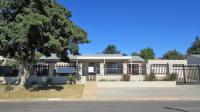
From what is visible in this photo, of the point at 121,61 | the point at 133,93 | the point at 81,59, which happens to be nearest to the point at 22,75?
the point at 133,93

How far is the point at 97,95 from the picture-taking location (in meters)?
25.0

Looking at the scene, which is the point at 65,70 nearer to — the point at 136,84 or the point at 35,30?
the point at 136,84

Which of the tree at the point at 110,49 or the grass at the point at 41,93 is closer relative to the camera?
the grass at the point at 41,93

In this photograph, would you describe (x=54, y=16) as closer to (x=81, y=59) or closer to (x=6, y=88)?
(x=6, y=88)

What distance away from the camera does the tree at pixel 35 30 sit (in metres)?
23.6

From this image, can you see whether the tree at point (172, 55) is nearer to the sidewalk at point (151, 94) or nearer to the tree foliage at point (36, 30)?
the sidewalk at point (151, 94)

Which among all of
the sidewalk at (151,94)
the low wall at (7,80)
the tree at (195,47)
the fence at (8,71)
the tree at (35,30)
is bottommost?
the sidewalk at (151,94)

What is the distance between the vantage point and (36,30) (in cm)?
→ 2359

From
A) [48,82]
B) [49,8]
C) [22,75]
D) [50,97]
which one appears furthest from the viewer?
[48,82]

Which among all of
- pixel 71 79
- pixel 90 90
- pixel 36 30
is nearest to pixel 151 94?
pixel 90 90

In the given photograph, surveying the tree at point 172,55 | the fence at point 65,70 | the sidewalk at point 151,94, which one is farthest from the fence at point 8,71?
the tree at point 172,55

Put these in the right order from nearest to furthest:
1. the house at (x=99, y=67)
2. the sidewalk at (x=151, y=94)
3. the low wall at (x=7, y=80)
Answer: the sidewalk at (x=151, y=94)
the low wall at (x=7, y=80)
the house at (x=99, y=67)

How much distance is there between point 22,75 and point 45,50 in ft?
10.6

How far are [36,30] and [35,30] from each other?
0.07 metres
